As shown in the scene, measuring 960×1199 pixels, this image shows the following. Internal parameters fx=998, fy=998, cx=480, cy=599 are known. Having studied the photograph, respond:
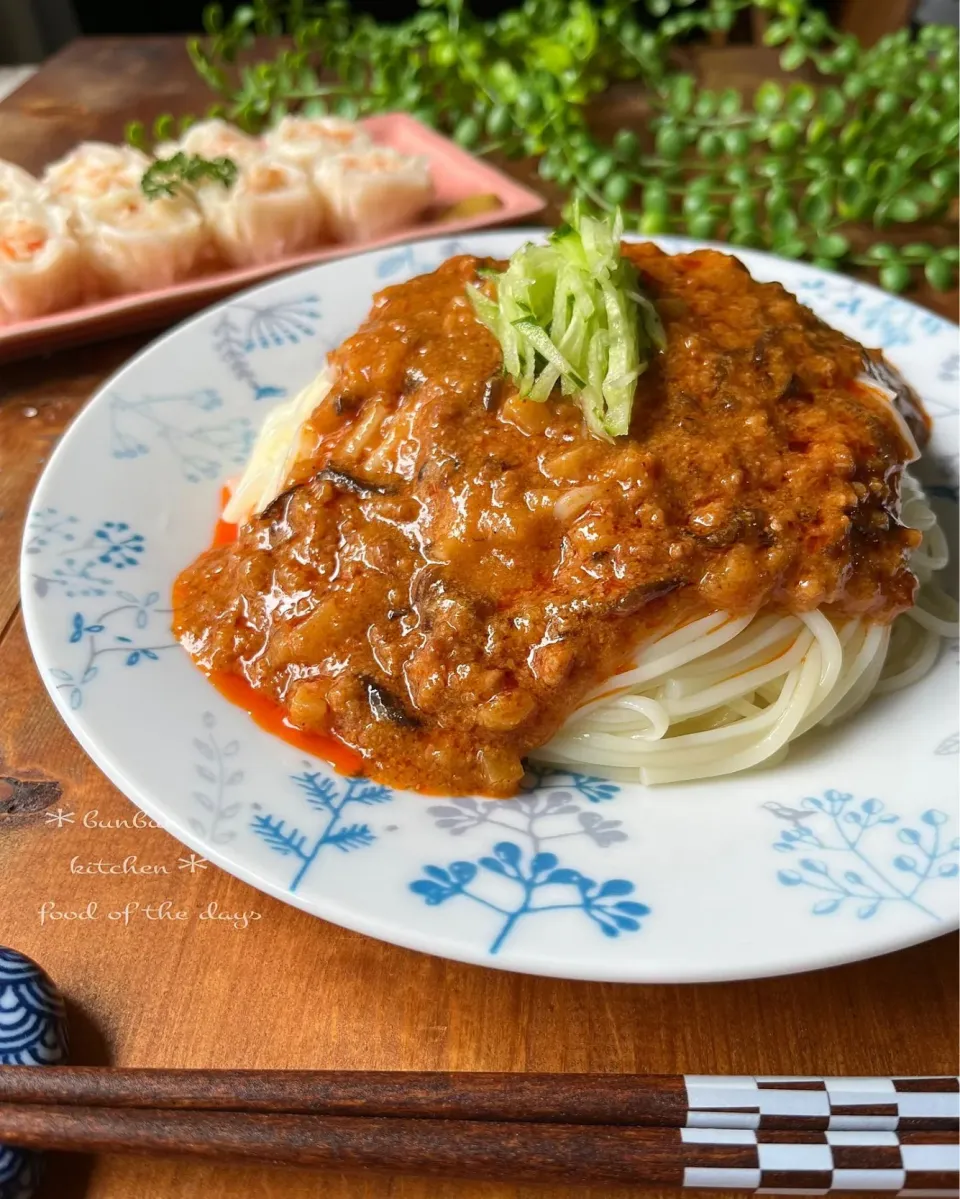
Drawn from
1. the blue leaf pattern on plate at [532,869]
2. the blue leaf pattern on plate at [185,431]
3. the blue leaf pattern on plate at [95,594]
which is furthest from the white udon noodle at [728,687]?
the blue leaf pattern on plate at [95,594]

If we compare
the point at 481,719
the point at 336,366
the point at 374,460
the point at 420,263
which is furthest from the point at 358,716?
the point at 420,263

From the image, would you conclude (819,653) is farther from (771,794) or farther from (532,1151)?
(532,1151)

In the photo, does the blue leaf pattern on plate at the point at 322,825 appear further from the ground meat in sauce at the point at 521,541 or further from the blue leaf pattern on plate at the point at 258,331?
the blue leaf pattern on plate at the point at 258,331

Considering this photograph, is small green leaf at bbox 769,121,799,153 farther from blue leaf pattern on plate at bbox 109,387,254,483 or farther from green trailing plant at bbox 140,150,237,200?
blue leaf pattern on plate at bbox 109,387,254,483

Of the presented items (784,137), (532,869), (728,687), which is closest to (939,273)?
(784,137)

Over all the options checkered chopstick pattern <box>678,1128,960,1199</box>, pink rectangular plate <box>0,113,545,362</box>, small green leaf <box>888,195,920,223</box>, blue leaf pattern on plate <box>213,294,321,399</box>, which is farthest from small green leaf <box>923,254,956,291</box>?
checkered chopstick pattern <box>678,1128,960,1199</box>
